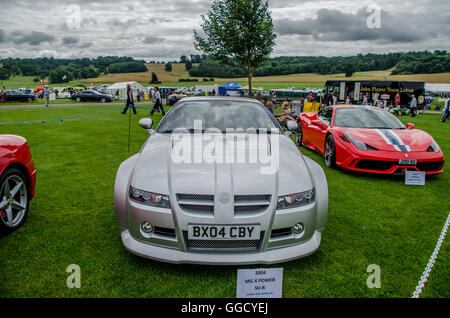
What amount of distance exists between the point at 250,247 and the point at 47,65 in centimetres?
11978

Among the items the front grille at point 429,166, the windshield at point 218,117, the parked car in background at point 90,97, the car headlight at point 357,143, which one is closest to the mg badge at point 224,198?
the windshield at point 218,117

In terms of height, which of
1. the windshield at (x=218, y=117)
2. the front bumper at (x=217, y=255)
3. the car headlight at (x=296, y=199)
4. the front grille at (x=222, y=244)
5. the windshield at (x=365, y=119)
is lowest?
the front bumper at (x=217, y=255)

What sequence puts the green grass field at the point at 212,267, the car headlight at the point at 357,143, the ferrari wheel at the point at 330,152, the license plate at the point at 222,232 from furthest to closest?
the ferrari wheel at the point at 330,152 < the car headlight at the point at 357,143 < the green grass field at the point at 212,267 < the license plate at the point at 222,232

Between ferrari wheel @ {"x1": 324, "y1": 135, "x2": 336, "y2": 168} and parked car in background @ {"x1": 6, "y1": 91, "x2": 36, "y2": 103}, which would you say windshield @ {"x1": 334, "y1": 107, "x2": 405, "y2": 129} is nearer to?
ferrari wheel @ {"x1": 324, "y1": 135, "x2": 336, "y2": 168}

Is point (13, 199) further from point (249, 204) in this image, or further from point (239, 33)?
point (239, 33)

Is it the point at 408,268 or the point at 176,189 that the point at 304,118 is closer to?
the point at 408,268

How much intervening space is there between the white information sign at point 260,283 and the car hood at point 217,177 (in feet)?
1.91

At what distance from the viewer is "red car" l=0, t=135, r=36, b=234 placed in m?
2.97

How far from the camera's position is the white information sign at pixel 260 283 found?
83.7 inches

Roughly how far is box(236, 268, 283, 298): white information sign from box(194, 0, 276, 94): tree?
23.7m

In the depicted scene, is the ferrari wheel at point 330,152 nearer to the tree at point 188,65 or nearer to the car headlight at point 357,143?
the car headlight at point 357,143

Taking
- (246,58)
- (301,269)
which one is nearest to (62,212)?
(301,269)

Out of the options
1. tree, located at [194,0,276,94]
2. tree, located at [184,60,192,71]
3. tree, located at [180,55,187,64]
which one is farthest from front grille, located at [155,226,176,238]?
tree, located at [180,55,187,64]

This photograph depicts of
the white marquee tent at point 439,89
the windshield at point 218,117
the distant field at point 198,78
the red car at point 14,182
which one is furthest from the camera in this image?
the distant field at point 198,78
